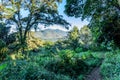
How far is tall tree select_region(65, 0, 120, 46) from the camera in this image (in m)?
21.4

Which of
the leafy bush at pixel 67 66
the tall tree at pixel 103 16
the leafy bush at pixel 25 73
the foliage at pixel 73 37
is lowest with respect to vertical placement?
the foliage at pixel 73 37

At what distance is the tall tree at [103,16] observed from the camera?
21.4 metres

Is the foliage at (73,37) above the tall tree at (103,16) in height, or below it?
below

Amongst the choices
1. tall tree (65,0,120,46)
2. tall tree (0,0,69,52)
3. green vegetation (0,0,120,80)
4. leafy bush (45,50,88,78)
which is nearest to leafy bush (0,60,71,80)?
green vegetation (0,0,120,80)

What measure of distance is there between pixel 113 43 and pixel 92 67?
2.98 meters

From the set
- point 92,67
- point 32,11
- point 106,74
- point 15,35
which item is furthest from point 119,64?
point 15,35

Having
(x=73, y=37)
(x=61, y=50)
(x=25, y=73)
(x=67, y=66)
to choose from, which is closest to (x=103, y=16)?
(x=67, y=66)

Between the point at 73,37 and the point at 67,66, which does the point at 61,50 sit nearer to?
the point at 67,66

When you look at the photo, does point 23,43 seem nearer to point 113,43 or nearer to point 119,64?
point 113,43

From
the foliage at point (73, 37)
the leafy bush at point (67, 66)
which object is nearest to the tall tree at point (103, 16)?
the leafy bush at point (67, 66)

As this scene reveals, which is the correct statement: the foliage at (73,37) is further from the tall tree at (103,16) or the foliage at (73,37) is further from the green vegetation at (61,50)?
the tall tree at (103,16)

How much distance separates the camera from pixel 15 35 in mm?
43562

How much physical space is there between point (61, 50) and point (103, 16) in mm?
6881

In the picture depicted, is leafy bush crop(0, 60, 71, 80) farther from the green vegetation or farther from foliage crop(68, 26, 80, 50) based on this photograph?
foliage crop(68, 26, 80, 50)
